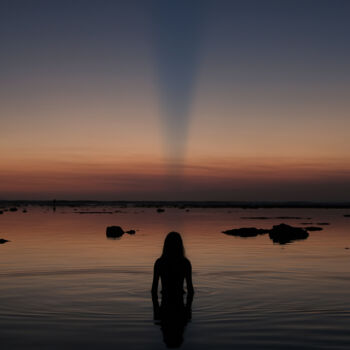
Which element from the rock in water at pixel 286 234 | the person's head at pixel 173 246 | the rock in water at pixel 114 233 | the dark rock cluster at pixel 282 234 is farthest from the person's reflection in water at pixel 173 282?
the rock in water at pixel 114 233

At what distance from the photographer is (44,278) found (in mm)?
22000

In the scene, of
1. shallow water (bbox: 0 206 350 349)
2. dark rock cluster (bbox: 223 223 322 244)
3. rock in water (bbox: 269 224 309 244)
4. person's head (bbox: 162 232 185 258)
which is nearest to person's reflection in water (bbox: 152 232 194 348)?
person's head (bbox: 162 232 185 258)

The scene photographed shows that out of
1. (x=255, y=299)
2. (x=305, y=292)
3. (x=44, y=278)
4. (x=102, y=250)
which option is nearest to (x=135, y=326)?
(x=255, y=299)

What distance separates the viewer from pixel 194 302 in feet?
54.4

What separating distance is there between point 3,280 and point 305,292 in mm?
11859

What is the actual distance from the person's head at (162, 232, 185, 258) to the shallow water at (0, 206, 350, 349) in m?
1.71

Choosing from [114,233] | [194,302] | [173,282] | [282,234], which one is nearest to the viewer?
[173,282]

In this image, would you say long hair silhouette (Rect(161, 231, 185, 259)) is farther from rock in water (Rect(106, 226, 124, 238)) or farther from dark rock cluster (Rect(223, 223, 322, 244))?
rock in water (Rect(106, 226, 124, 238))

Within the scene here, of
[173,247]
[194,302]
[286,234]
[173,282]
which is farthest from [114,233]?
Result: [173,247]

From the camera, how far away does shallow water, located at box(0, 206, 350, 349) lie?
11.9 m

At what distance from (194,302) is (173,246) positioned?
10.0 ft

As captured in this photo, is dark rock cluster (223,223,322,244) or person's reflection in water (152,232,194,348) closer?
person's reflection in water (152,232,194,348)

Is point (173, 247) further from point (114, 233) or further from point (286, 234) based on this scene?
point (286, 234)

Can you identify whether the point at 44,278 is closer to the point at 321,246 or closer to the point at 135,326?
the point at 135,326
